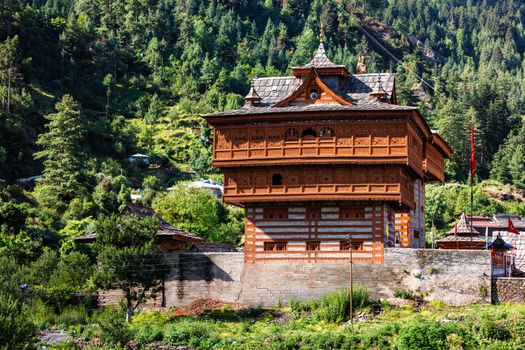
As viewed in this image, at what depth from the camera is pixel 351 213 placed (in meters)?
64.6

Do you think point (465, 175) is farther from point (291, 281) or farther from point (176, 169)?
point (291, 281)

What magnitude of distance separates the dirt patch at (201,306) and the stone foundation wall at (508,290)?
1498 cm

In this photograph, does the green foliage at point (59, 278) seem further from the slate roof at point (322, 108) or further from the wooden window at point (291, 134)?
the wooden window at point (291, 134)

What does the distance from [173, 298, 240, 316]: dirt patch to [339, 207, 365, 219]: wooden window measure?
27.3 ft

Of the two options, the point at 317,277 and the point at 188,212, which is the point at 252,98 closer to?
the point at 317,277

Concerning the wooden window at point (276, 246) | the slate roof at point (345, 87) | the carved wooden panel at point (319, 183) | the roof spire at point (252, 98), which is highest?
the slate roof at point (345, 87)

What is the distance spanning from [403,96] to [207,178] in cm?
3841

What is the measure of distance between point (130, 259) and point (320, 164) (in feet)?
40.9

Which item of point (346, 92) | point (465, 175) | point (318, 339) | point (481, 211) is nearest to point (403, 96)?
point (465, 175)

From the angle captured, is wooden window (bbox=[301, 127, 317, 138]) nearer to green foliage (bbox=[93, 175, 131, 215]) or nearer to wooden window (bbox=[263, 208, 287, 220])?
wooden window (bbox=[263, 208, 287, 220])

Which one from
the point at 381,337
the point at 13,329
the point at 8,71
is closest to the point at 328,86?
the point at 381,337

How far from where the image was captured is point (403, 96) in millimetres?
158750

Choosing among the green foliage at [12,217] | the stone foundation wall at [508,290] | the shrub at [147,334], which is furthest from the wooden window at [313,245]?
the green foliage at [12,217]

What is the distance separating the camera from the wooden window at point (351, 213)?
6444 cm
